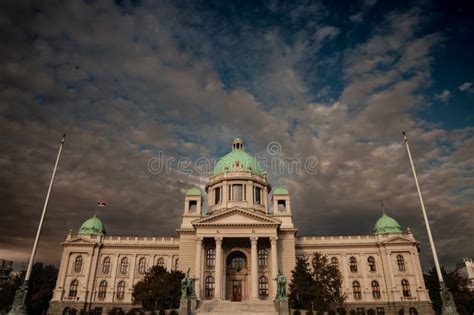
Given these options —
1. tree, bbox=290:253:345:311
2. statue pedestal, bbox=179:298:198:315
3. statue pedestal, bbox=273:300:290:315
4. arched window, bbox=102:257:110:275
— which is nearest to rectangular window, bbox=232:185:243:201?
tree, bbox=290:253:345:311

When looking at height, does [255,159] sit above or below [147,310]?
above

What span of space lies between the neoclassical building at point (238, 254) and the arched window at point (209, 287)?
3.3 inches

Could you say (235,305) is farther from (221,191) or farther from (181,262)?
(221,191)

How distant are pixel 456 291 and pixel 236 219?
121 feet

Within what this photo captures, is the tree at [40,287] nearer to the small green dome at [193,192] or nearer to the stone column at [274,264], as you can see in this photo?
the small green dome at [193,192]

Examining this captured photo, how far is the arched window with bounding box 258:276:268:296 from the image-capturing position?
169ft

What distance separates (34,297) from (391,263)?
60.4 m

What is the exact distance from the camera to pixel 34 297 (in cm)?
5522

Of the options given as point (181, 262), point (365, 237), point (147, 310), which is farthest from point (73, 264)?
point (365, 237)

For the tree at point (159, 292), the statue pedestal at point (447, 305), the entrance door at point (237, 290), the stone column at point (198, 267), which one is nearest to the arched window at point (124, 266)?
the stone column at point (198, 267)

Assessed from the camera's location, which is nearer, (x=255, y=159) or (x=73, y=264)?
(x=73, y=264)

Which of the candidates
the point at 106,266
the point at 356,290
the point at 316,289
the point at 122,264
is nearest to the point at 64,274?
the point at 106,266

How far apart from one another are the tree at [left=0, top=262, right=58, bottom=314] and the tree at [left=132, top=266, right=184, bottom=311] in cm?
2367

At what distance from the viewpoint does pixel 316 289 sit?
4150 cm
